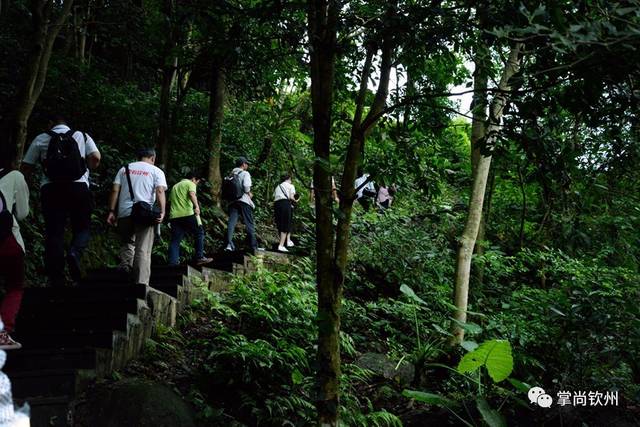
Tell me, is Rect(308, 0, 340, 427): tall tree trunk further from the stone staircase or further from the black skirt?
the black skirt

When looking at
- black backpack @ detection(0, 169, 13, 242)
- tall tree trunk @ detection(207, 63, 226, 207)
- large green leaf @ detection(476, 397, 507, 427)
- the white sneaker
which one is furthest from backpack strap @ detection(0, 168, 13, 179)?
tall tree trunk @ detection(207, 63, 226, 207)

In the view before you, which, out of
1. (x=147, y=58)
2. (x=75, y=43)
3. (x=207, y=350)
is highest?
(x=75, y=43)

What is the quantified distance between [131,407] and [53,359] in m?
0.91

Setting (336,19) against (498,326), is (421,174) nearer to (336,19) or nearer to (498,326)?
(336,19)

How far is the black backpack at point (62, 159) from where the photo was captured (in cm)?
649

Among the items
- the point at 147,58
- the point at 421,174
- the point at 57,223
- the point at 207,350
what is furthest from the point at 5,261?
the point at 147,58

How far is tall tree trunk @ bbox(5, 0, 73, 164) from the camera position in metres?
7.27

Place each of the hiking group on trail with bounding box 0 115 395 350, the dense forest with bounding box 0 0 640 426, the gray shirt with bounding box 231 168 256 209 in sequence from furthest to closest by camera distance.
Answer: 1. the gray shirt with bounding box 231 168 256 209
2. the hiking group on trail with bounding box 0 115 395 350
3. the dense forest with bounding box 0 0 640 426

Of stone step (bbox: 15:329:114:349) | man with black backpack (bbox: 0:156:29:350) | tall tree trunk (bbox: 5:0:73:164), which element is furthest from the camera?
tall tree trunk (bbox: 5:0:73:164)

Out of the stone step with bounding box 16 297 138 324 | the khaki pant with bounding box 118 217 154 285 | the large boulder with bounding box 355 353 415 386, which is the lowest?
the large boulder with bounding box 355 353 415 386

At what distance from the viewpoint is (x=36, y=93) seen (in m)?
7.67

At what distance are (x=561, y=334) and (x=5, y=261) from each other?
601 cm

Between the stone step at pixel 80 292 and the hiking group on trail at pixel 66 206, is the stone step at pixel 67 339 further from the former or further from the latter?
the stone step at pixel 80 292

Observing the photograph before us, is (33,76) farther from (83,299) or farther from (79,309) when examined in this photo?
(79,309)
